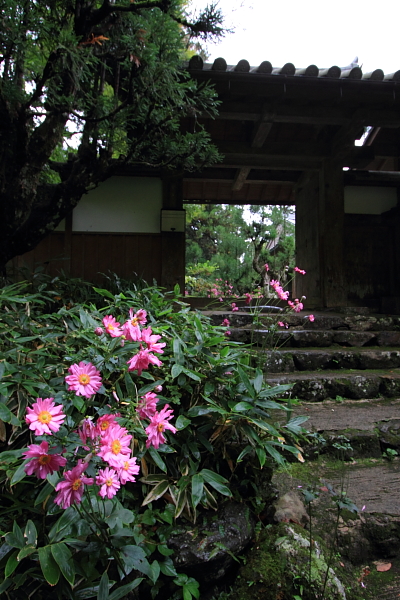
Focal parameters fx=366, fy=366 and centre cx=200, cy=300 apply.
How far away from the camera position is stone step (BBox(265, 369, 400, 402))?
8.44ft

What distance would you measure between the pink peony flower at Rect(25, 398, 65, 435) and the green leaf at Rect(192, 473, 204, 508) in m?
0.65

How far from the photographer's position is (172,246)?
16.8ft

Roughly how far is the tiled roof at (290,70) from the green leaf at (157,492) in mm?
3759

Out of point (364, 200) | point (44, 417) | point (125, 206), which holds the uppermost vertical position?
point (364, 200)

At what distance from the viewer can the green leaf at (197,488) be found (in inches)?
50.0

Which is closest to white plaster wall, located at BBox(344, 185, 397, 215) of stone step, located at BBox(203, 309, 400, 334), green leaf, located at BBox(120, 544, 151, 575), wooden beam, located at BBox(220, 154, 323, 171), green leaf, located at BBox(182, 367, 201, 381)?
wooden beam, located at BBox(220, 154, 323, 171)

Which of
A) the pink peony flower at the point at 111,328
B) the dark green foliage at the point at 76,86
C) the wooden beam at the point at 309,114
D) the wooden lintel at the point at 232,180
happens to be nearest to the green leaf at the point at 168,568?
the pink peony flower at the point at 111,328

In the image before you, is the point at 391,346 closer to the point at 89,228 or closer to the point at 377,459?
the point at 377,459

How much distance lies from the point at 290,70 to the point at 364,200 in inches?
109

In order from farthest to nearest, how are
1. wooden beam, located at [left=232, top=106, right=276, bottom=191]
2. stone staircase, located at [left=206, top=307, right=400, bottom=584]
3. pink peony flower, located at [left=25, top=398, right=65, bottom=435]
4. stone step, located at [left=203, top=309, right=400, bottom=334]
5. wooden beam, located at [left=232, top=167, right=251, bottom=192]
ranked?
wooden beam, located at [left=232, top=167, right=251, bottom=192] < wooden beam, located at [left=232, top=106, right=276, bottom=191] < stone step, located at [left=203, top=309, right=400, bottom=334] < stone staircase, located at [left=206, top=307, right=400, bottom=584] < pink peony flower, located at [left=25, top=398, right=65, bottom=435]

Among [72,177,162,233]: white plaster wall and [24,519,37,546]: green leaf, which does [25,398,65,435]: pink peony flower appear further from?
[72,177,162,233]: white plaster wall

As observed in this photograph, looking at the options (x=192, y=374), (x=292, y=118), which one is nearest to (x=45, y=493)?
(x=192, y=374)

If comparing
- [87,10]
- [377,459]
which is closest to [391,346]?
[377,459]

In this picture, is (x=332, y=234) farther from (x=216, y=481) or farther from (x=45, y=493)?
(x=45, y=493)
